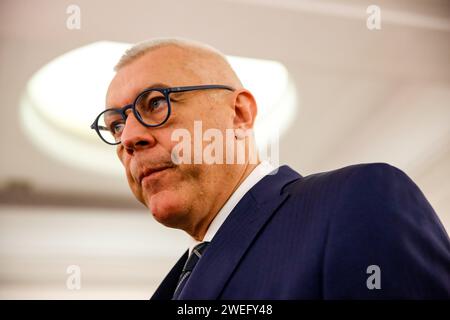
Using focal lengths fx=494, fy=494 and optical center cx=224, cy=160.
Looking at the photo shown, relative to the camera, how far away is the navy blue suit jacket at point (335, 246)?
2.40ft

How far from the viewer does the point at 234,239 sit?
0.92m

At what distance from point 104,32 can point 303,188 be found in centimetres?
190

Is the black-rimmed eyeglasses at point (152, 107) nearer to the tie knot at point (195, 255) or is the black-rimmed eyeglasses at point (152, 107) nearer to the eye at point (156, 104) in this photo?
the eye at point (156, 104)

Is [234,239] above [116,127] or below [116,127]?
below

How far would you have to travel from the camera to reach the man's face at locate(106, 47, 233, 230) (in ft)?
3.54

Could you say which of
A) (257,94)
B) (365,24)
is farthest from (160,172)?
(257,94)

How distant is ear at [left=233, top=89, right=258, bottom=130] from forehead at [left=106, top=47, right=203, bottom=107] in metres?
0.11

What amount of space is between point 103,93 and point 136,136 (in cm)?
225

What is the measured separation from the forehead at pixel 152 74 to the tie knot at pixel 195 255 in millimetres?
363

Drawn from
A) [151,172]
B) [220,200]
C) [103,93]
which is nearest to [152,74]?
[151,172]

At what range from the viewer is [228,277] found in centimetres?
84

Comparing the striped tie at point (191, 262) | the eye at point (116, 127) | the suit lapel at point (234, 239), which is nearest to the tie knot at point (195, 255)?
the striped tie at point (191, 262)

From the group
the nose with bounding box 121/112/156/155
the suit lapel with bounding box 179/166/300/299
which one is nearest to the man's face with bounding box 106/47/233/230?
the nose with bounding box 121/112/156/155

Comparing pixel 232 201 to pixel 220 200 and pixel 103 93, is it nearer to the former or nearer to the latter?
pixel 220 200
